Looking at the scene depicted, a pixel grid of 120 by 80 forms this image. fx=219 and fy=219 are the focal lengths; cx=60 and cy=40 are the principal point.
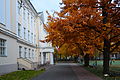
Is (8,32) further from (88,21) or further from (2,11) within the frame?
(88,21)

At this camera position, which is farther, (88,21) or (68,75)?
(68,75)

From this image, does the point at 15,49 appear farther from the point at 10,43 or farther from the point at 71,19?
the point at 71,19

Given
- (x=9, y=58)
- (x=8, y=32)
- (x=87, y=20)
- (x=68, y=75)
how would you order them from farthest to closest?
(x=9, y=58)
(x=8, y=32)
(x=68, y=75)
(x=87, y=20)

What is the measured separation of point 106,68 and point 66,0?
6946mm

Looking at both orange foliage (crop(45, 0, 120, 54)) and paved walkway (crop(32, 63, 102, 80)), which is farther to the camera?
orange foliage (crop(45, 0, 120, 54))

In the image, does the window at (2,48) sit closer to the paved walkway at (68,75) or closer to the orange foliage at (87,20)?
the paved walkway at (68,75)

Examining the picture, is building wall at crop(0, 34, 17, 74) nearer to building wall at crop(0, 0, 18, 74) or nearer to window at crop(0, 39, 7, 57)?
building wall at crop(0, 0, 18, 74)

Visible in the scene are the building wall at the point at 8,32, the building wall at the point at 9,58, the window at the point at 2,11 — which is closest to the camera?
the building wall at the point at 9,58

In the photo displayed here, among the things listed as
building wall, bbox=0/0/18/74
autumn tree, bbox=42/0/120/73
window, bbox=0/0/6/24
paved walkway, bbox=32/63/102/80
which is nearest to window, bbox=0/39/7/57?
building wall, bbox=0/0/18/74

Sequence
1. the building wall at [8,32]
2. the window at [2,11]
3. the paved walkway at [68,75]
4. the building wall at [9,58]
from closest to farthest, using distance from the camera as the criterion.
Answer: the paved walkway at [68,75]
the building wall at [9,58]
the building wall at [8,32]
the window at [2,11]

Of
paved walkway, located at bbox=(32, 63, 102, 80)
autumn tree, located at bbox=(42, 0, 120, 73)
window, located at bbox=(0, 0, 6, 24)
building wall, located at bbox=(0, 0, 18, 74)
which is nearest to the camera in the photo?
paved walkway, located at bbox=(32, 63, 102, 80)

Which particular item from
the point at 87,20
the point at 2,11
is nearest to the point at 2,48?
the point at 2,11

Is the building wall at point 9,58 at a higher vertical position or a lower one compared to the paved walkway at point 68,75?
higher

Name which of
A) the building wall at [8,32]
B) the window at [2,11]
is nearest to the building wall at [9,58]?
the building wall at [8,32]
